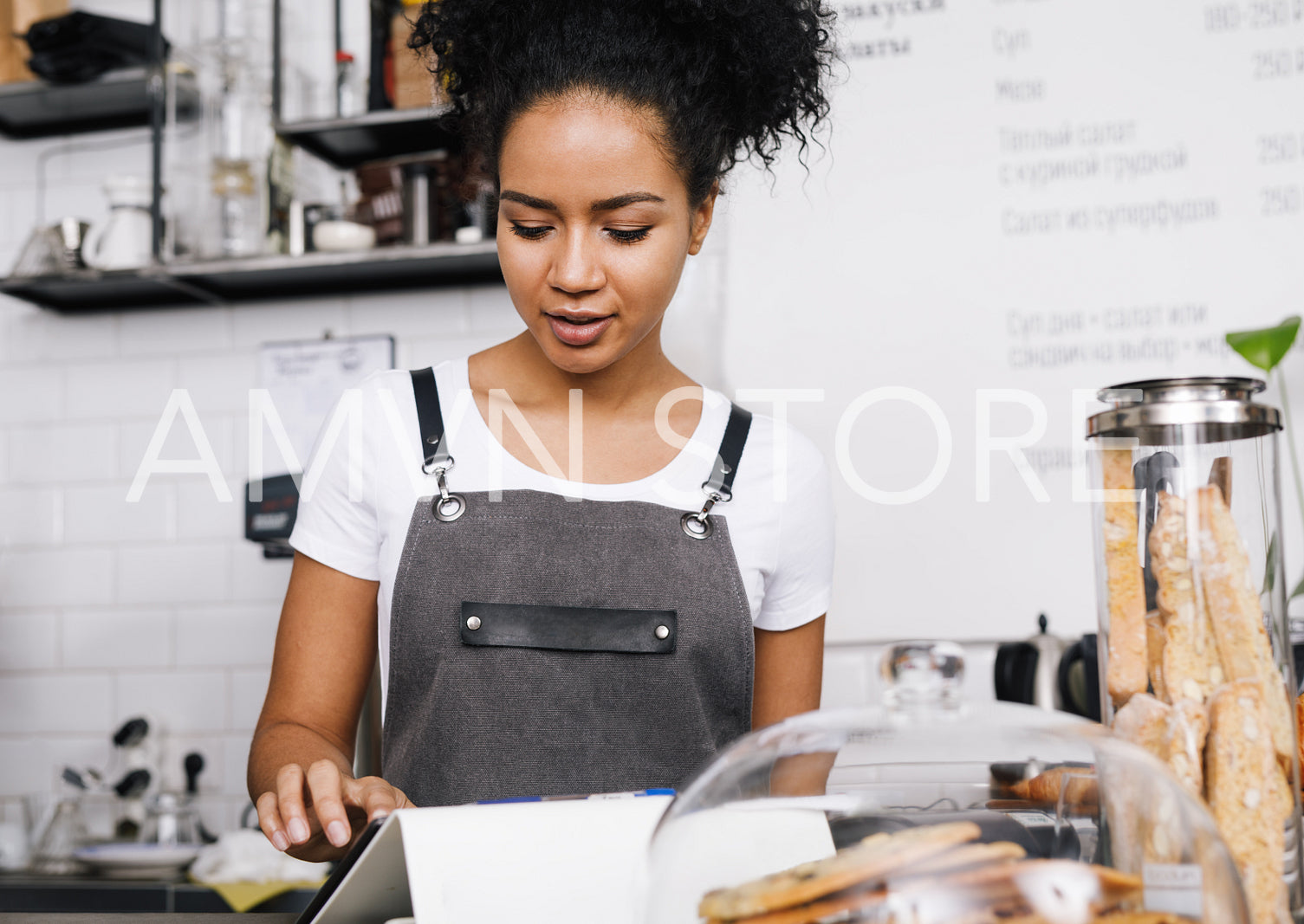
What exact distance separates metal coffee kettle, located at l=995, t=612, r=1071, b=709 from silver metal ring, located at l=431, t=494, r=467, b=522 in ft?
3.30

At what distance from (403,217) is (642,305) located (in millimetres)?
1353

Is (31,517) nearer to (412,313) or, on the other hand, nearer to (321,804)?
(412,313)

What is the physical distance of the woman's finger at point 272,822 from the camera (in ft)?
2.47

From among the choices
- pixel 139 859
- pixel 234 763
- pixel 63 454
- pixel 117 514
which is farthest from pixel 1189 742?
pixel 63 454

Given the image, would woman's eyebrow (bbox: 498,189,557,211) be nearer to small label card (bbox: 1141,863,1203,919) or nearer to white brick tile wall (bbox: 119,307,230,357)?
small label card (bbox: 1141,863,1203,919)

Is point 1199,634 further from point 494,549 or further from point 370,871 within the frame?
point 494,549

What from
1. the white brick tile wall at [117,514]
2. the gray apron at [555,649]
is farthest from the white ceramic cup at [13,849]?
the gray apron at [555,649]

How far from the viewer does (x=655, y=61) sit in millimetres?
1091

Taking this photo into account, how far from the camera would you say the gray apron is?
1079 mm

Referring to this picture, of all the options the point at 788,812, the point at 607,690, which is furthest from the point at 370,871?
the point at 607,690

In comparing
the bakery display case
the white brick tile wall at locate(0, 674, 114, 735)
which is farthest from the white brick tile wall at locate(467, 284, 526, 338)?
the bakery display case

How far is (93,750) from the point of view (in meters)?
2.47

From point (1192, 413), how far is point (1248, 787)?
18 cm

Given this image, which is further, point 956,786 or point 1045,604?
point 1045,604
